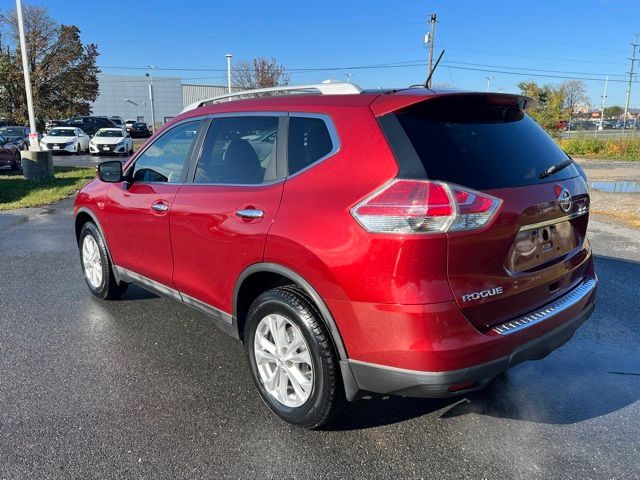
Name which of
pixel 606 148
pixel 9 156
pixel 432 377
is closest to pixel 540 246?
pixel 432 377

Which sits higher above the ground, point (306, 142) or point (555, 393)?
point (306, 142)

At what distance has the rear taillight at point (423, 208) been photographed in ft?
7.36

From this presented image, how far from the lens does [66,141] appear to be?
85.1ft

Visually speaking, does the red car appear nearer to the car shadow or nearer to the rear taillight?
the rear taillight

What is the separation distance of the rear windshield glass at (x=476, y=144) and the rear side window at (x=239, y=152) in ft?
2.94

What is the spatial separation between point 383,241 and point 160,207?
2043 mm

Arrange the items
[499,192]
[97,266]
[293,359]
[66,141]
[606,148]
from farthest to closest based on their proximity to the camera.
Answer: [606,148] < [66,141] < [97,266] < [293,359] < [499,192]

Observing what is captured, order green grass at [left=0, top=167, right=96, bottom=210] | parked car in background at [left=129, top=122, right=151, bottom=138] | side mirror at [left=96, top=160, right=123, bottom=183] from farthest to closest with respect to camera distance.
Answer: parked car in background at [left=129, top=122, right=151, bottom=138] < green grass at [left=0, top=167, right=96, bottom=210] < side mirror at [left=96, top=160, right=123, bottom=183]

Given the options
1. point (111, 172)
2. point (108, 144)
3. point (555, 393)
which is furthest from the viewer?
point (108, 144)

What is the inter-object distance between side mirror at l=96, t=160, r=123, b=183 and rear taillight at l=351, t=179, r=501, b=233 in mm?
2643

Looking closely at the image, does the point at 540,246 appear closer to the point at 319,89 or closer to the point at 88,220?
the point at 319,89

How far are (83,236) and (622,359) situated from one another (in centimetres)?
Answer: 483

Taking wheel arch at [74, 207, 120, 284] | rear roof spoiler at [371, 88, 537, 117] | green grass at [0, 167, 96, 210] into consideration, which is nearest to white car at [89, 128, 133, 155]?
green grass at [0, 167, 96, 210]

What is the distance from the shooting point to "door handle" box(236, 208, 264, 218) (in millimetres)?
2842
